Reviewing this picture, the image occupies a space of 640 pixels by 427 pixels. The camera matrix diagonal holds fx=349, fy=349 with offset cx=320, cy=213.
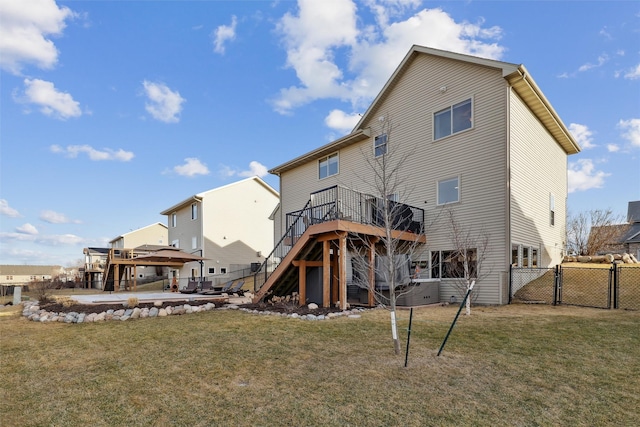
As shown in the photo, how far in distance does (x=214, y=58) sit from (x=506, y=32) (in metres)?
12.6

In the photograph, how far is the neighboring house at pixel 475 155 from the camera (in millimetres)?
11812

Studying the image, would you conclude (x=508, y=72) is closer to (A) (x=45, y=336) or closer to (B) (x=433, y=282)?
(B) (x=433, y=282)

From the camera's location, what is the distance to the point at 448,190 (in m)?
13.2

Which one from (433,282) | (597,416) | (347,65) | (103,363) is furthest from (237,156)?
(597,416)

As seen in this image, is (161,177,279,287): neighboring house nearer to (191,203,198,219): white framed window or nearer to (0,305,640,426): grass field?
(191,203,198,219): white framed window

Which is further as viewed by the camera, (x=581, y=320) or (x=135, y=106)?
(x=135, y=106)

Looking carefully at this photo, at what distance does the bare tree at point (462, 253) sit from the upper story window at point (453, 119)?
309 centimetres

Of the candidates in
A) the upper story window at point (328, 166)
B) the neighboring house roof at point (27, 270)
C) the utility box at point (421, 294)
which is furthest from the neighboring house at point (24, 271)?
the utility box at point (421, 294)

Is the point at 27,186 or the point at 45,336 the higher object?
the point at 27,186

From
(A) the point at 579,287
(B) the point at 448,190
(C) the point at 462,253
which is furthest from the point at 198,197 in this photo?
(A) the point at 579,287

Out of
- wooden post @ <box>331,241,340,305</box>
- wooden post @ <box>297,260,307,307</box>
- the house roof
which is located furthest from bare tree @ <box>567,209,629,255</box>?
wooden post @ <box>297,260,307,307</box>

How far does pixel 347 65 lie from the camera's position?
681 inches

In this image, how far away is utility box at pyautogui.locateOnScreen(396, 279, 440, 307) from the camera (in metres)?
11.1

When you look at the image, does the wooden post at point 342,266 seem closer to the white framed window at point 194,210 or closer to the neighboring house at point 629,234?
the neighboring house at point 629,234
